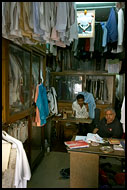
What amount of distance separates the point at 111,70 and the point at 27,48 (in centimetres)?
278

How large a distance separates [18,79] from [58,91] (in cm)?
273

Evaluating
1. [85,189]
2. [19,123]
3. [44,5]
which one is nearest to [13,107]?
[19,123]

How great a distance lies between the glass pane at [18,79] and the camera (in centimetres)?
211

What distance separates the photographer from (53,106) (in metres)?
4.09

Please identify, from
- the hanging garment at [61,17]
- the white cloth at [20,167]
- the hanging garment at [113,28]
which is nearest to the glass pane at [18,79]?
the white cloth at [20,167]

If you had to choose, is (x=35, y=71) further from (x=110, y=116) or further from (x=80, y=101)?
(x=110, y=116)

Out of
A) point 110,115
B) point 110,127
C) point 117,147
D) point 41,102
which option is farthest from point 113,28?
point 117,147

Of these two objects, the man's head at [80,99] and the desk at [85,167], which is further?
the man's head at [80,99]

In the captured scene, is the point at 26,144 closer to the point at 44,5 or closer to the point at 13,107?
the point at 13,107

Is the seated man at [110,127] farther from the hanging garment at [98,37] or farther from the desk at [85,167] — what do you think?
the hanging garment at [98,37]

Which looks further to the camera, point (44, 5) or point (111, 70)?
point (111, 70)

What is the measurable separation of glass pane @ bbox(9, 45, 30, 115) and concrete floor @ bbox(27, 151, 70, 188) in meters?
1.27

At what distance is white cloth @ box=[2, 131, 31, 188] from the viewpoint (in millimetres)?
1513

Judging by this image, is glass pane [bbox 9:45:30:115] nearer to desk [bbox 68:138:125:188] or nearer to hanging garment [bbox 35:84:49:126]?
hanging garment [bbox 35:84:49:126]
